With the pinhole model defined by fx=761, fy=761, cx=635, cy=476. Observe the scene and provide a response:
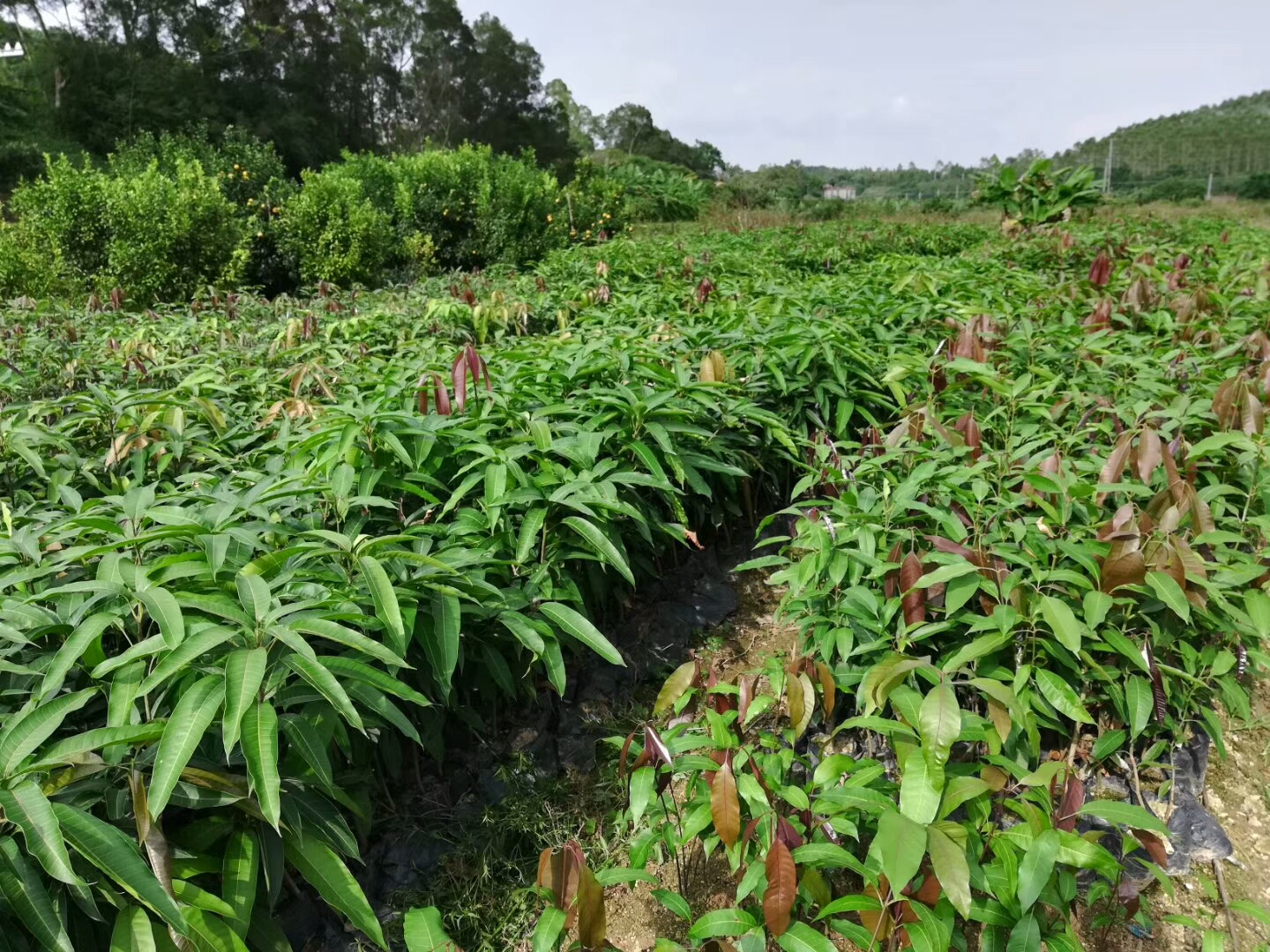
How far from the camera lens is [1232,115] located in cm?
4841

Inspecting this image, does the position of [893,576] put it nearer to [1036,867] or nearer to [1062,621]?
[1062,621]

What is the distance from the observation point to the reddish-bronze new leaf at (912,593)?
1.49 metres

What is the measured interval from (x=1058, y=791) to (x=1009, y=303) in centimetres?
275

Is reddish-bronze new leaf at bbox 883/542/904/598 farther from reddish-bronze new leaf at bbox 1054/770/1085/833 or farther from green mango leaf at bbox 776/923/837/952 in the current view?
Answer: green mango leaf at bbox 776/923/837/952

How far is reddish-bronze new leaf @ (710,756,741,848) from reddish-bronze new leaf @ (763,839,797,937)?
0.10m

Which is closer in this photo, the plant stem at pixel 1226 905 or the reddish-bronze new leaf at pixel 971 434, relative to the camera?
the plant stem at pixel 1226 905

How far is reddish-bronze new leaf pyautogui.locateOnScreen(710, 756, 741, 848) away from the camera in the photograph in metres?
1.21

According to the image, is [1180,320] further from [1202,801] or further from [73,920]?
[73,920]

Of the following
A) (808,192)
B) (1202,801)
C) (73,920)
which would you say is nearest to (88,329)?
(73,920)

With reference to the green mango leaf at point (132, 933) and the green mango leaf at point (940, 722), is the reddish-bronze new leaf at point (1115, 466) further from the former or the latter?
the green mango leaf at point (132, 933)

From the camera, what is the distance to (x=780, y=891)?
110cm

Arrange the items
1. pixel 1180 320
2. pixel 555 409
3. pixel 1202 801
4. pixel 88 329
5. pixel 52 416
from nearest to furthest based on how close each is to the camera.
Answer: pixel 1202 801, pixel 555 409, pixel 52 416, pixel 1180 320, pixel 88 329

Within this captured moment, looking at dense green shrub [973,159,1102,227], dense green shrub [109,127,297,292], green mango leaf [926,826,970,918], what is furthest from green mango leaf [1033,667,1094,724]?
dense green shrub [973,159,1102,227]

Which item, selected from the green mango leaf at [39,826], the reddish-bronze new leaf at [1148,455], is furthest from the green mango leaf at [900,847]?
the reddish-bronze new leaf at [1148,455]
